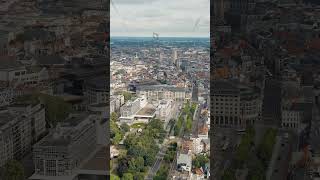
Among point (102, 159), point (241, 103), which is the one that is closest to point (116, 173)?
point (102, 159)

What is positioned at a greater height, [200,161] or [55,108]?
[55,108]

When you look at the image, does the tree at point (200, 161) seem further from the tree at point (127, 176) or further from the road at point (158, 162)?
the tree at point (127, 176)

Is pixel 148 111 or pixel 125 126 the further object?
pixel 125 126

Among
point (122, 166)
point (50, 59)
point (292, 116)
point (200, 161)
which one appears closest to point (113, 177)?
point (122, 166)

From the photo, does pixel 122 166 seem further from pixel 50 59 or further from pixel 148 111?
pixel 50 59

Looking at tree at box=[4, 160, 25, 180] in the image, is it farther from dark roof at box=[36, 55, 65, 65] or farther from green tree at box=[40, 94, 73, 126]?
dark roof at box=[36, 55, 65, 65]

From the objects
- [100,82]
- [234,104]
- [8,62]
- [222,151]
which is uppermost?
[8,62]

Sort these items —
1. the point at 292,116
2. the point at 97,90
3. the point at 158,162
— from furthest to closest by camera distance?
the point at 97,90
the point at 158,162
the point at 292,116
